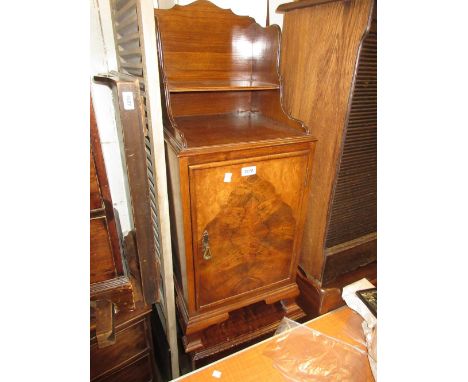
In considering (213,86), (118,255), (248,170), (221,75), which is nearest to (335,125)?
(248,170)

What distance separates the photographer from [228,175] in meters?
1.09

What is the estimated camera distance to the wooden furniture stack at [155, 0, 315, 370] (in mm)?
1094

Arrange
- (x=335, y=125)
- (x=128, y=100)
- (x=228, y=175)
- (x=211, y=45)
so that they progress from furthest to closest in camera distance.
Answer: (x=211, y=45) < (x=335, y=125) < (x=228, y=175) < (x=128, y=100)

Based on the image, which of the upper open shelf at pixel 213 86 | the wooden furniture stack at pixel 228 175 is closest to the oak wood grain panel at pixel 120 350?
the wooden furniture stack at pixel 228 175

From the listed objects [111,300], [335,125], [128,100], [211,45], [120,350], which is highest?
[211,45]

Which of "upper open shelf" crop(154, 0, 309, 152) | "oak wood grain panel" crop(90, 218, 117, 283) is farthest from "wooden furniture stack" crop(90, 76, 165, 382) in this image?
"upper open shelf" crop(154, 0, 309, 152)

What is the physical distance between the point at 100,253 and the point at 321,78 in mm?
1085

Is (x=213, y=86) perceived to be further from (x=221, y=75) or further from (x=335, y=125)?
(x=335, y=125)

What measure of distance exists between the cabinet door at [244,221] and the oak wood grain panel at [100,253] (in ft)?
1.05

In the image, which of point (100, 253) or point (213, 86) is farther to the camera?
point (213, 86)

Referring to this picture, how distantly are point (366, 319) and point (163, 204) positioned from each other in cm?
81
